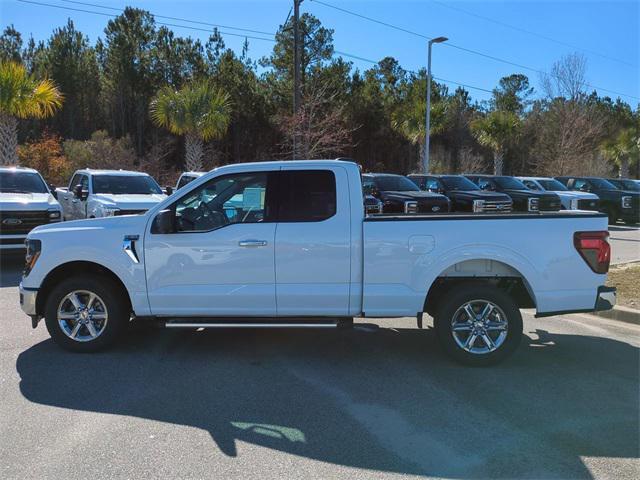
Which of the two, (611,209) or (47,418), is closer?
(47,418)

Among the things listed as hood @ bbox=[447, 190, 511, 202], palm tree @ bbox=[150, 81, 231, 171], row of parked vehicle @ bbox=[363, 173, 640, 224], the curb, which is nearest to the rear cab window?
the curb

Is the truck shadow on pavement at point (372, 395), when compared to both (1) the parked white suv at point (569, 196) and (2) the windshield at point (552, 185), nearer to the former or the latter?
(1) the parked white suv at point (569, 196)

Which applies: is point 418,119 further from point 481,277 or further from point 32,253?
point 32,253

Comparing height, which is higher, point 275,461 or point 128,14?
point 128,14

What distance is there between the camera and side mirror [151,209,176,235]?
5320 millimetres

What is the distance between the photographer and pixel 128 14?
34000mm

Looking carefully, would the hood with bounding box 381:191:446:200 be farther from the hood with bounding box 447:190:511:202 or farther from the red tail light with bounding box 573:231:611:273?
the red tail light with bounding box 573:231:611:273

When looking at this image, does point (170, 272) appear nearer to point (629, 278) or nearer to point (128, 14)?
point (629, 278)

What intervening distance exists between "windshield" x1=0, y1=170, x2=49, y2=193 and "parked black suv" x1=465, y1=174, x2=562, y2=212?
1466 centimetres

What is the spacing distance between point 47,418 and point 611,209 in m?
22.1

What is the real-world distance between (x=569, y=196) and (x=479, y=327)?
1672 centimetres

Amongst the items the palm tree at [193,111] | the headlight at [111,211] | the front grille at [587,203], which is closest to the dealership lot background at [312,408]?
the headlight at [111,211]

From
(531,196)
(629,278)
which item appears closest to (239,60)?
(531,196)

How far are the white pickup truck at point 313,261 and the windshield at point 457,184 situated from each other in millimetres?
13886
